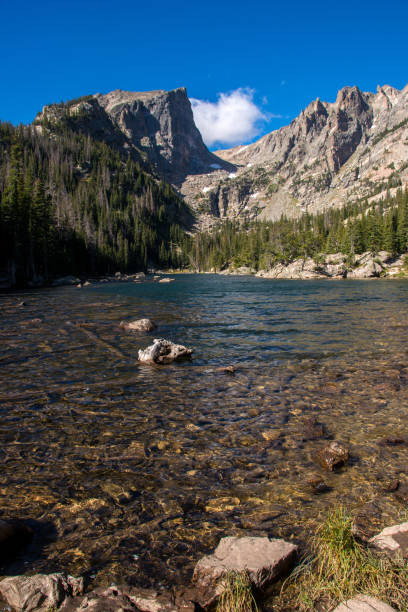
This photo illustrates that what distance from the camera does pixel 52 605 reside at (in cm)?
336

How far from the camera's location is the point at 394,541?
159 inches

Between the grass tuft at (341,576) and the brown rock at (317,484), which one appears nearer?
the grass tuft at (341,576)

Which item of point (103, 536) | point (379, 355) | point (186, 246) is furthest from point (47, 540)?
point (186, 246)

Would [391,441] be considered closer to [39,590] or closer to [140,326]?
[39,590]

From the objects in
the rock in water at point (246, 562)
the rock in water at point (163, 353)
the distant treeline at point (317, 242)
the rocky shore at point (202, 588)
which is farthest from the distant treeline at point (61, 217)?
the rock in water at point (246, 562)

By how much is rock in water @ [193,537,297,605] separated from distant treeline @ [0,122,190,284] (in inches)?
2435

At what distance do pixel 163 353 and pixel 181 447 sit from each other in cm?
662

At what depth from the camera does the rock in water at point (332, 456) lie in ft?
20.8

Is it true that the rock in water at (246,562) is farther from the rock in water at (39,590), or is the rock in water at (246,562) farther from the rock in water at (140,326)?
the rock in water at (140,326)

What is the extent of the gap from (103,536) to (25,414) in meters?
5.04

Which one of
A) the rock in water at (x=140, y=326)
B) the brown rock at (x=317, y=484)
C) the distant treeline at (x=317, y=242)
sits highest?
the distant treeline at (x=317, y=242)

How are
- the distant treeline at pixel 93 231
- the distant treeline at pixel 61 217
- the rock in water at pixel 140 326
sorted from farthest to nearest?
the distant treeline at pixel 93 231
the distant treeline at pixel 61 217
the rock in water at pixel 140 326

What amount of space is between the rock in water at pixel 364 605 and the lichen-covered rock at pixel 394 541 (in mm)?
855

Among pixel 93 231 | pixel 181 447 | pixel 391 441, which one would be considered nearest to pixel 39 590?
pixel 181 447
